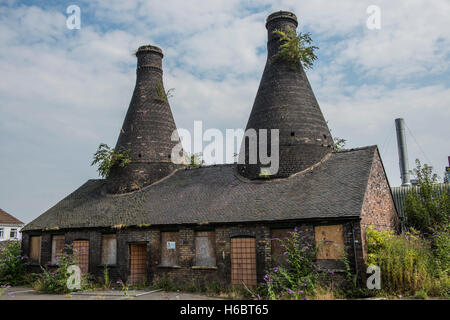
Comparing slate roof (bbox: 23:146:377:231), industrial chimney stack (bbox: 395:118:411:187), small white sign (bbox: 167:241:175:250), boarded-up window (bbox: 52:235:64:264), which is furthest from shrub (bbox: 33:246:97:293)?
industrial chimney stack (bbox: 395:118:411:187)

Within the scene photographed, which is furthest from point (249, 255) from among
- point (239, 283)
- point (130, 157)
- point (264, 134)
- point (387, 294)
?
point (130, 157)

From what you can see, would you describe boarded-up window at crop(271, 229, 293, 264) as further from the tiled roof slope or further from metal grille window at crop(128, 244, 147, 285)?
the tiled roof slope

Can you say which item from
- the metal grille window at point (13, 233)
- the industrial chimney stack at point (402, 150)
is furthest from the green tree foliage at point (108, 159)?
the metal grille window at point (13, 233)

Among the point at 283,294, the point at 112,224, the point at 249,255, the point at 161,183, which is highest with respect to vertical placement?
the point at 161,183

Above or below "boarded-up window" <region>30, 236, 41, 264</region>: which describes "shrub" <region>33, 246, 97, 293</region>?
below

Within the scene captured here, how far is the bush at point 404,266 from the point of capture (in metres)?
11.2

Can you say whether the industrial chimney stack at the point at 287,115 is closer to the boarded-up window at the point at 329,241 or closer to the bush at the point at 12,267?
the boarded-up window at the point at 329,241

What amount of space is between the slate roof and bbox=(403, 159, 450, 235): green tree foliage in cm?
→ 429

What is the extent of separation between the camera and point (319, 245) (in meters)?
12.9

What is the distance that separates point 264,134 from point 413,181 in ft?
71.6

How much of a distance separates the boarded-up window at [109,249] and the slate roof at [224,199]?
69 centimetres

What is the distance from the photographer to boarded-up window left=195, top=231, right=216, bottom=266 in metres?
15.1

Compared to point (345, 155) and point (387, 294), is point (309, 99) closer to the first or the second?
point (345, 155)

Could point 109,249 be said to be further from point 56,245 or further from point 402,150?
point 402,150
